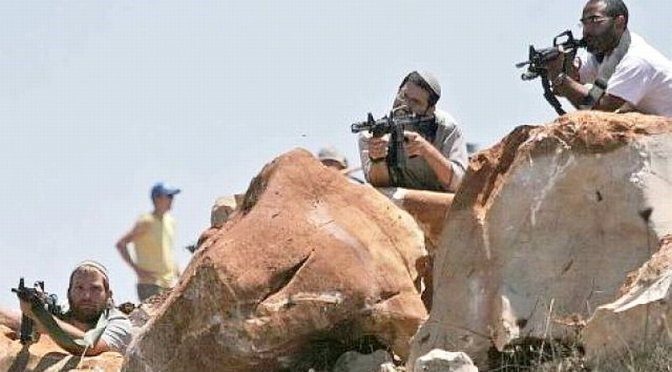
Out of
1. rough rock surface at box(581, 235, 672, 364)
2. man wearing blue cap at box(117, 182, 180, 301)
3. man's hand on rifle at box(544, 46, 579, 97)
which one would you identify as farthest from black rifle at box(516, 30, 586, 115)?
man wearing blue cap at box(117, 182, 180, 301)

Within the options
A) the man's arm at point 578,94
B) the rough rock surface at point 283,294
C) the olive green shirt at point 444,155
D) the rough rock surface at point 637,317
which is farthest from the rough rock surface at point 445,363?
the olive green shirt at point 444,155

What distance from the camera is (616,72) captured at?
9297 millimetres

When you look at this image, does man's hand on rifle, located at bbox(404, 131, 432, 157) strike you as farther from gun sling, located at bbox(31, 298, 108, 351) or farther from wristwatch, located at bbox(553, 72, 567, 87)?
gun sling, located at bbox(31, 298, 108, 351)

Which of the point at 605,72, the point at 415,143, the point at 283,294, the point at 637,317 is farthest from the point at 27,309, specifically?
the point at 637,317

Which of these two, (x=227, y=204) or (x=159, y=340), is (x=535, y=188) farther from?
(x=227, y=204)

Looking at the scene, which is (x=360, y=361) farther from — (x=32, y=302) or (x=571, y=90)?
(x=32, y=302)

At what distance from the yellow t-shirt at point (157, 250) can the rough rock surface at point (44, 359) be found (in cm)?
306

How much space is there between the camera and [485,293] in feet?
28.4

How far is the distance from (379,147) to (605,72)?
4.25ft

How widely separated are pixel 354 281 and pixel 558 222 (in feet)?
→ 3.95

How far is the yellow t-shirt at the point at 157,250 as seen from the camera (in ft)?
46.5

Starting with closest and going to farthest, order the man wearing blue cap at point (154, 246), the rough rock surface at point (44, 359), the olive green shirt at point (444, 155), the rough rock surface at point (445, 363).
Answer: the rough rock surface at point (445, 363) → the olive green shirt at point (444, 155) → the rough rock surface at point (44, 359) → the man wearing blue cap at point (154, 246)

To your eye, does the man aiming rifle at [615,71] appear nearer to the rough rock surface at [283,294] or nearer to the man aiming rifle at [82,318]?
the rough rock surface at [283,294]

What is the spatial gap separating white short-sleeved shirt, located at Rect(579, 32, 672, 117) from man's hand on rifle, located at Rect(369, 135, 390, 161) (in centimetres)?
130
